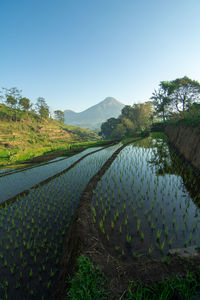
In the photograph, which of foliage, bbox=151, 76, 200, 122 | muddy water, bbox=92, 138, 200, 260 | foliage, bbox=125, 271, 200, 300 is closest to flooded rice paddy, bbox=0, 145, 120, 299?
muddy water, bbox=92, 138, 200, 260

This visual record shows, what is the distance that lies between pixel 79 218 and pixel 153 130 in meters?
38.0

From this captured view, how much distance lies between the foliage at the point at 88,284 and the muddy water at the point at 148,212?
886 mm

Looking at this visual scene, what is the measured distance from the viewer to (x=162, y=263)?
2.38 meters

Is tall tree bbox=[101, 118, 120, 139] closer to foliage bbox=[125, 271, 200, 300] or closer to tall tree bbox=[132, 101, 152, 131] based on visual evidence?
tall tree bbox=[132, 101, 152, 131]

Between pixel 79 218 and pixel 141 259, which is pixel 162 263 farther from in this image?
pixel 79 218

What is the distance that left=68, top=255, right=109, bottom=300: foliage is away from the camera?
1.96m

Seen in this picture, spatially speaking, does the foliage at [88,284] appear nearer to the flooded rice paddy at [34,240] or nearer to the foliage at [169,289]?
the foliage at [169,289]

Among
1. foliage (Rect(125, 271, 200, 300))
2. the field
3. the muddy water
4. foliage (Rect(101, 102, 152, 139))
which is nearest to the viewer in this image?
foliage (Rect(125, 271, 200, 300))

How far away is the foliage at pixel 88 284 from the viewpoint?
196 centimetres

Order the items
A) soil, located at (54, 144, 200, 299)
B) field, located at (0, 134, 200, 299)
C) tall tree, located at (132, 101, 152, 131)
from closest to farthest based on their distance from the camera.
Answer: soil, located at (54, 144, 200, 299) < field, located at (0, 134, 200, 299) < tall tree, located at (132, 101, 152, 131)

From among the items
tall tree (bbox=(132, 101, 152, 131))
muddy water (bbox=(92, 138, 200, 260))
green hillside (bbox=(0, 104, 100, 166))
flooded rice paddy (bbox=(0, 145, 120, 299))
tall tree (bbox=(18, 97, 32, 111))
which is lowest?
flooded rice paddy (bbox=(0, 145, 120, 299))

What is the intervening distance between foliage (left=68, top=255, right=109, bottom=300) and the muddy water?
0.89 meters

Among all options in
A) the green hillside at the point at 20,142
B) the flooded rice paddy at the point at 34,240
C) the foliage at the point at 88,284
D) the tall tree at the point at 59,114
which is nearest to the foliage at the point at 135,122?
the green hillside at the point at 20,142

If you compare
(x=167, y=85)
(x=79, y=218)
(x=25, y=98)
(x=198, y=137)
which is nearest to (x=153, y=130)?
(x=167, y=85)
